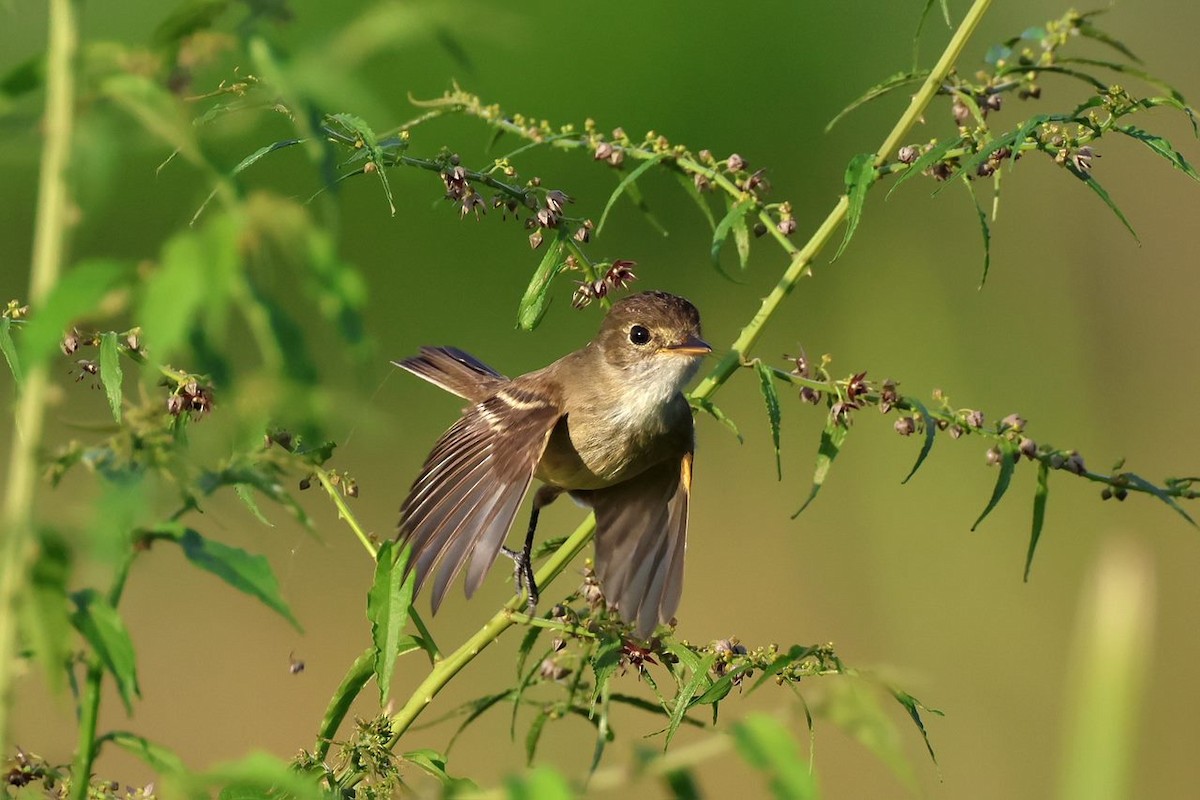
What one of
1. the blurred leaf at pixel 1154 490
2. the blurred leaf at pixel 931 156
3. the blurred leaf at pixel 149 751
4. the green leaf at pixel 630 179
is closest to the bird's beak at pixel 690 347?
the green leaf at pixel 630 179

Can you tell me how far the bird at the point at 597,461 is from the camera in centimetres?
368

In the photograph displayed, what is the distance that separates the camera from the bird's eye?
461 centimetres

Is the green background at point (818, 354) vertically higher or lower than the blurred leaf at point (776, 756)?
higher

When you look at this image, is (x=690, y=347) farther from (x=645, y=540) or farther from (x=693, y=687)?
(x=693, y=687)

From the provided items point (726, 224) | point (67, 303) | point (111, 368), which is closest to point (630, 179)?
point (726, 224)

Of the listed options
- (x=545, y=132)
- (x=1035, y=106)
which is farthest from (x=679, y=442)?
(x=1035, y=106)

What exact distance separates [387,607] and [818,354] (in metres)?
6.71

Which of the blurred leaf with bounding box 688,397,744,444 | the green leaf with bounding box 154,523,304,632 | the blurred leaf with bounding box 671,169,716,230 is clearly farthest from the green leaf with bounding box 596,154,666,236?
the green leaf with bounding box 154,523,304,632

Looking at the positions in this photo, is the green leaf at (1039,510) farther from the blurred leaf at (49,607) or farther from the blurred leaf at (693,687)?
the blurred leaf at (49,607)

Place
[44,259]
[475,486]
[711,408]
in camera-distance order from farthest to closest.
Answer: [475,486] → [711,408] → [44,259]

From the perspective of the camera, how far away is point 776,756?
3.83ft

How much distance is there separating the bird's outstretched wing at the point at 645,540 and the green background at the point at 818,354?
5.61 feet

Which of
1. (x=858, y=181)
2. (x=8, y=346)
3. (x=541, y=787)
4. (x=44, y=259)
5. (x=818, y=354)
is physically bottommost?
(x=541, y=787)

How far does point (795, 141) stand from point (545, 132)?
7.21 metres
